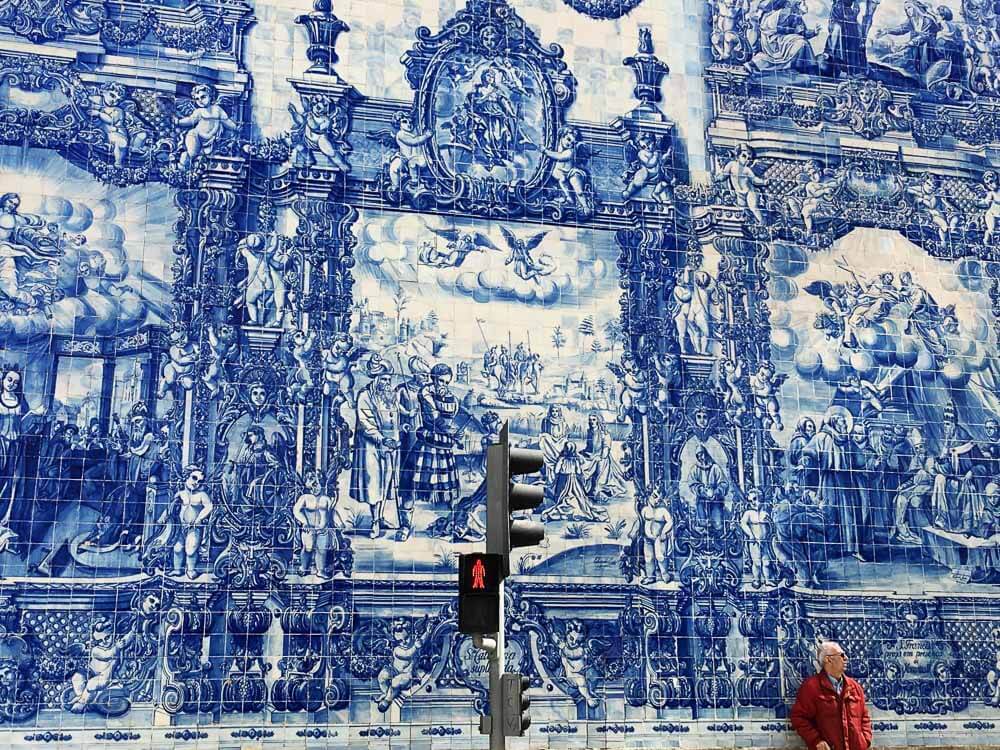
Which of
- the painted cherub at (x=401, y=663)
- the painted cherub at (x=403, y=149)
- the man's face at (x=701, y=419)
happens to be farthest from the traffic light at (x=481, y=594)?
the painted cherub at (x=403, y=149)

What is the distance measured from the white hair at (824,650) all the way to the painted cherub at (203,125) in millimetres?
6065

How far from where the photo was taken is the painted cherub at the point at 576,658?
9.14 m

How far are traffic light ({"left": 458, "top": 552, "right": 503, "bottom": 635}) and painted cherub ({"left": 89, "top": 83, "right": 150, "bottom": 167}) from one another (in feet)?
16.2

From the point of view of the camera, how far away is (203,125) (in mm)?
9625

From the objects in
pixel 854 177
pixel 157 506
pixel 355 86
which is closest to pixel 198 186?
pixel 355 86

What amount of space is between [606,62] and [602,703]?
17.4 feet

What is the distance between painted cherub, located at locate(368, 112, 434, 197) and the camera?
986cm

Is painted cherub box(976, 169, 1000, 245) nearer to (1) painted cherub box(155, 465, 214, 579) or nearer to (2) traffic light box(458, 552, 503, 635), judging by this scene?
(2) traffic light box(458, 552, 503, 635)

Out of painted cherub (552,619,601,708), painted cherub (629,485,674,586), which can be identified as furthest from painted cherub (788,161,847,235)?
painted cherub (552,619,601,708)

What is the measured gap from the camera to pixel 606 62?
10.6 metres

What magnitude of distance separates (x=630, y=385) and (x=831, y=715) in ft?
9.56

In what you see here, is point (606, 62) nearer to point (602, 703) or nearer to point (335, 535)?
point (335, 535)

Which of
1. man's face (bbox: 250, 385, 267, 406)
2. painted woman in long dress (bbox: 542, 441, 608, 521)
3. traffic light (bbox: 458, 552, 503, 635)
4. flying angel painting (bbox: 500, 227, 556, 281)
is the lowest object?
traffic light (bbox: 458, 552, 503, 635)

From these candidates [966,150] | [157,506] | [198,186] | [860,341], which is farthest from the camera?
[966,150]
